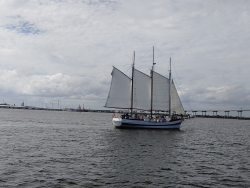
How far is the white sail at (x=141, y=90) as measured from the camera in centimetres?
6775

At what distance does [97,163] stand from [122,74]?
137 feet

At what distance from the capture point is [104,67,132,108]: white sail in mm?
62656

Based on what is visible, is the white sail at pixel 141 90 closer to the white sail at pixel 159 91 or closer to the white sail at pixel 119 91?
the white sail at pixel 159 91

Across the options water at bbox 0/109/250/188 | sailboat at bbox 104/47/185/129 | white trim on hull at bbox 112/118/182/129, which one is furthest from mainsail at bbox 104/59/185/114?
water at bbox 0/109/250/188

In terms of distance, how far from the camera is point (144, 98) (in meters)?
68.8

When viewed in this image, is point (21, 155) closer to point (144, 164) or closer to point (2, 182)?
point (2, 182)

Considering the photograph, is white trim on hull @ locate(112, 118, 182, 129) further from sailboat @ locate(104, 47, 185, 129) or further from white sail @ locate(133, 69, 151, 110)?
white sail @ locate(133, 69, 151, 110)

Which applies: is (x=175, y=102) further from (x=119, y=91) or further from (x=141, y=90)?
(x=119, y=91)

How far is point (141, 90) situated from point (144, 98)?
2.38m

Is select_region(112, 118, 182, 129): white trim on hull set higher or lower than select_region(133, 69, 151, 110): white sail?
lower

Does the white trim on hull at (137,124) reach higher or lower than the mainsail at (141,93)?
lower

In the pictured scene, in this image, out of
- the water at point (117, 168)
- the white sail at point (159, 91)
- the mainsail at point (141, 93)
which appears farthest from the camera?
the white sail at point (159, 91)

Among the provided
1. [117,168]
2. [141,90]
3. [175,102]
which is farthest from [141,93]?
[117,168]

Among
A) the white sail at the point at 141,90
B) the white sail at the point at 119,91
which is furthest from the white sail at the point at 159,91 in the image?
the white sail at the point at 119,91
